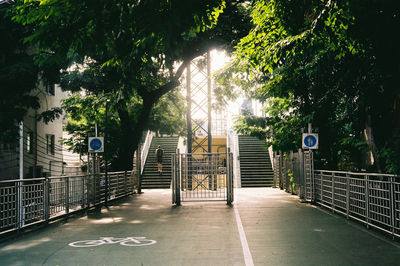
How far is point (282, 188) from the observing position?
24703mm

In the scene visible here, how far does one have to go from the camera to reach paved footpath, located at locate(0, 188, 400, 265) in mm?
6789

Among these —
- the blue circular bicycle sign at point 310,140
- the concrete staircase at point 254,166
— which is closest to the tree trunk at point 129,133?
the blue circular bicycle sign at point 310,140

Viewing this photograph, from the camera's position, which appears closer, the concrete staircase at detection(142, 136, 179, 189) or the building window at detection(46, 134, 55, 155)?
the building window at detection(46, 134, 55, 155)

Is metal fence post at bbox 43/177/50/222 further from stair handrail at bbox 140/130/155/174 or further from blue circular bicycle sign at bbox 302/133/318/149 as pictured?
stair handrail at bbox 140/130/155/174

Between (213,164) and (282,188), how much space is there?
30.6 feet

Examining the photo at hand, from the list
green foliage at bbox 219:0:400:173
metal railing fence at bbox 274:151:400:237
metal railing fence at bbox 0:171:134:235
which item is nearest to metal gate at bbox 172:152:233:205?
metal railing fence at bbox 0:171:134:235

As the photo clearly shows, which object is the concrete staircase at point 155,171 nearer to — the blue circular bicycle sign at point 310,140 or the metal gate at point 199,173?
the metal gate at point 199,173

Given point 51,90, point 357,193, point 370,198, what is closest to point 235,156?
point 51,90

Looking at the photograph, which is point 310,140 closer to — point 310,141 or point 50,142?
point 310,141

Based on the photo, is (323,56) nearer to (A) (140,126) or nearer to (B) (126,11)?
(B) (126,11)

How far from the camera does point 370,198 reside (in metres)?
9.84

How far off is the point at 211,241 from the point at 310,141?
8.23 meters

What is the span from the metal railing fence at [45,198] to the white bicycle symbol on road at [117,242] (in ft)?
6.52

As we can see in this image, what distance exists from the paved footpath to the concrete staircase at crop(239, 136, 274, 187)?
15.0 m
